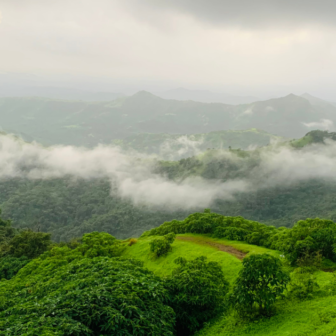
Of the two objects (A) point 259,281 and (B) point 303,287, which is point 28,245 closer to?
(A) point 259,281

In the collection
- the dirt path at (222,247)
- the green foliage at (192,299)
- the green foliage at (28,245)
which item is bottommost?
the green foliage at (28,245)

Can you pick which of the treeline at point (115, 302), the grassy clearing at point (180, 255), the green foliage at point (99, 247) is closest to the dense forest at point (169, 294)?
the treeline at point (115, 302)

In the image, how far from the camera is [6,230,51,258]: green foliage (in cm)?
4194

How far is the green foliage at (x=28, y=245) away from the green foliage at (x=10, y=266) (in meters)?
3.13

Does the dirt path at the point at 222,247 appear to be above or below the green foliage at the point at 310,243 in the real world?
below

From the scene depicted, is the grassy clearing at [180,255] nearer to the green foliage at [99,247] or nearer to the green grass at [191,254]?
the green grass at [191,254]

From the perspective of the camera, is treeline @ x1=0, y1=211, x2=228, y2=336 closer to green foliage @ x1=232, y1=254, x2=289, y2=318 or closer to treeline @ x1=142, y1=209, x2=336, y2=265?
green foliage @ x1=232, y1=254, x2=289, y2=318

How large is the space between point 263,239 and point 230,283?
11244 mm

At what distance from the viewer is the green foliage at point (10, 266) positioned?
115 ft

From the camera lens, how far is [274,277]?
13.9 meters

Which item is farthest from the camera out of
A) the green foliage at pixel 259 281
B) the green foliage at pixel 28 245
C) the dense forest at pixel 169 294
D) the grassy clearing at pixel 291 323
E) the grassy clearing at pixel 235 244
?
the green foliage at pixel 28 245

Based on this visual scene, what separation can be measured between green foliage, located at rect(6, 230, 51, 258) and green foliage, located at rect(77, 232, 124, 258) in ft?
48.4

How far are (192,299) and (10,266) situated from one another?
29881 mm

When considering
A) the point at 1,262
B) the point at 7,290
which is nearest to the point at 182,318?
the point at 7,290
